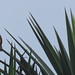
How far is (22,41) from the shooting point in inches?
85.2

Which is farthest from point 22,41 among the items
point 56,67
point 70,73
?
point 70,73

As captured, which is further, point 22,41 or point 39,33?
point 22,41

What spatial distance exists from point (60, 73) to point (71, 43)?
216mm

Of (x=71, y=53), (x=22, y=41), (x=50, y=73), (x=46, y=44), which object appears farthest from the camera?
(x=22, y=41)

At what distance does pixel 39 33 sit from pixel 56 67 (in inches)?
12.2

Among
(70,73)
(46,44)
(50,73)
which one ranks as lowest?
(70,73)

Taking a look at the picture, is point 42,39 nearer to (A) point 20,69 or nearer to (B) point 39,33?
(B) point 39,33

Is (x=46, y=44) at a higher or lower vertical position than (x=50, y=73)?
higher

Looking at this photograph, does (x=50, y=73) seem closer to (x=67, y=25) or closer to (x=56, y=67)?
(x=56, y=67)

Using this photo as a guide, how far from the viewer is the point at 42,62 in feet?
6.74

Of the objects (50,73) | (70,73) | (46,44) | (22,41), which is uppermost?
(22,41)

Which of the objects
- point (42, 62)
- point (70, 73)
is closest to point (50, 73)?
point (42, 62)

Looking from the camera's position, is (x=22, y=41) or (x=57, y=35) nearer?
(x=57, y=35)

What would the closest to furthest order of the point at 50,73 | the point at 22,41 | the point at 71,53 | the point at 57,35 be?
the point at 71,53 → the point at 57,35 → the point at 50,73 → the point at 22,41
